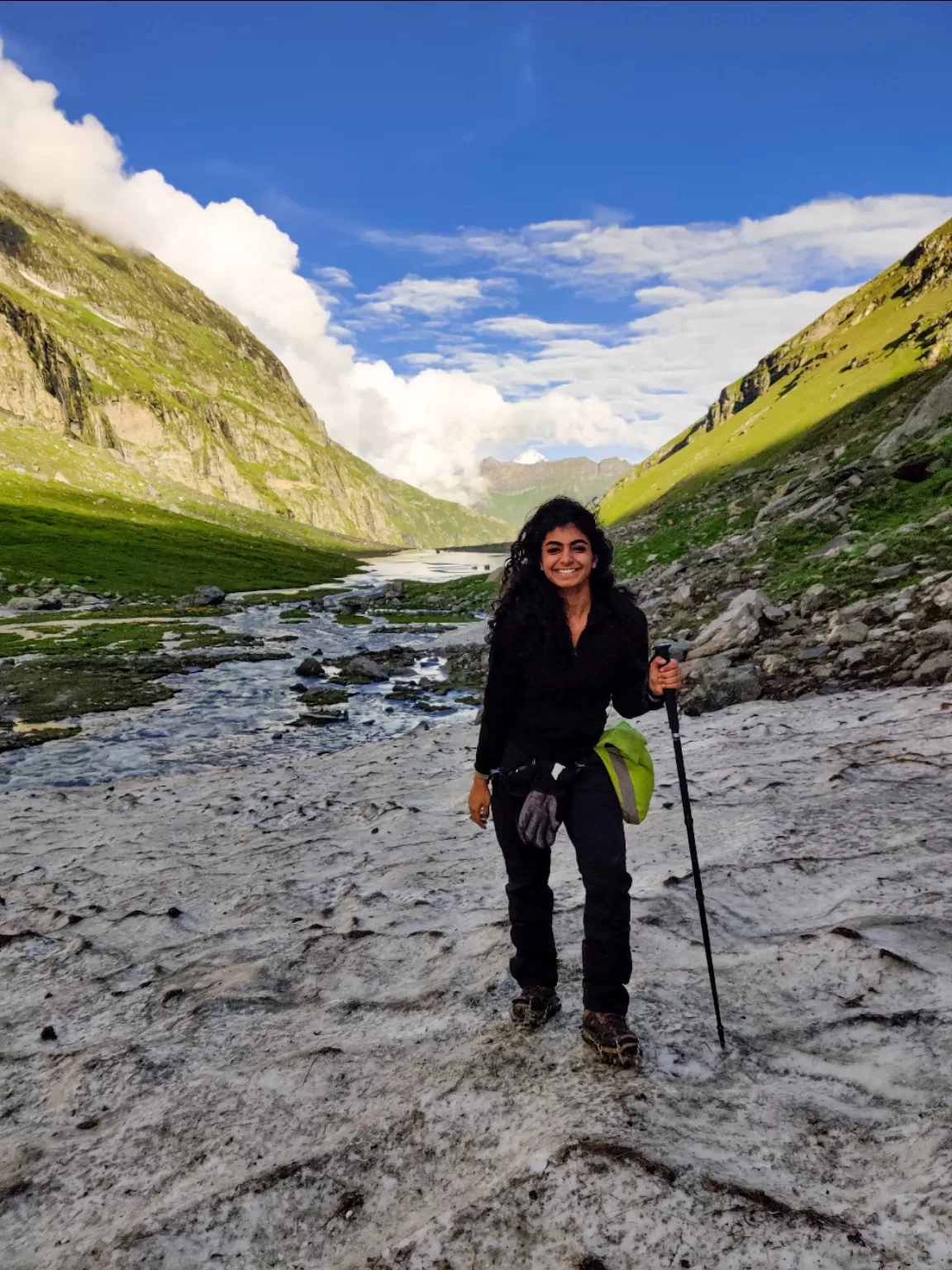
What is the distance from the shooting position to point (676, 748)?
18.1 ft

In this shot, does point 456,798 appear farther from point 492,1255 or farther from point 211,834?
point 492,1255

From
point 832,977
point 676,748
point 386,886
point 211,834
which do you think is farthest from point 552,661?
point 211,834

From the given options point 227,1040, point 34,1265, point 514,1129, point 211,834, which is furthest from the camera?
point 211,834

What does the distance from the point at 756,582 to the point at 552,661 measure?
20.3 meters

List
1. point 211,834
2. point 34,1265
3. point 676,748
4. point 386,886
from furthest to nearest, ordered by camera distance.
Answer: point 211,834 < point 386,886 < point 676,748 < point 34,1265

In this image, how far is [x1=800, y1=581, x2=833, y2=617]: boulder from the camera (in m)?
17.5

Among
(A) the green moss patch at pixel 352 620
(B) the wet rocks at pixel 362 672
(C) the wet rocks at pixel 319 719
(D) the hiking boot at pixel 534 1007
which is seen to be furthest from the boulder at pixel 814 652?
(A) the green moss patch at pixel 352 620

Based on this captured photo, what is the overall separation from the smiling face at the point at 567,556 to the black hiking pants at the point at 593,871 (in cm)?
141

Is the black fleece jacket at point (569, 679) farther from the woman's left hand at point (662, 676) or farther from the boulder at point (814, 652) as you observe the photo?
the boulder at point (814, 652)

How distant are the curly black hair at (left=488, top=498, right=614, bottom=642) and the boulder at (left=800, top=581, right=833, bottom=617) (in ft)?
46.1

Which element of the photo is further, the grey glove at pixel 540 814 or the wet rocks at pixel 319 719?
the wet rocks at pixel 319 719

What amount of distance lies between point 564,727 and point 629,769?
1.87 ft

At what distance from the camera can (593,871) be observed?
4914mm

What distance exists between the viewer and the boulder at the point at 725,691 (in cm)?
1534
